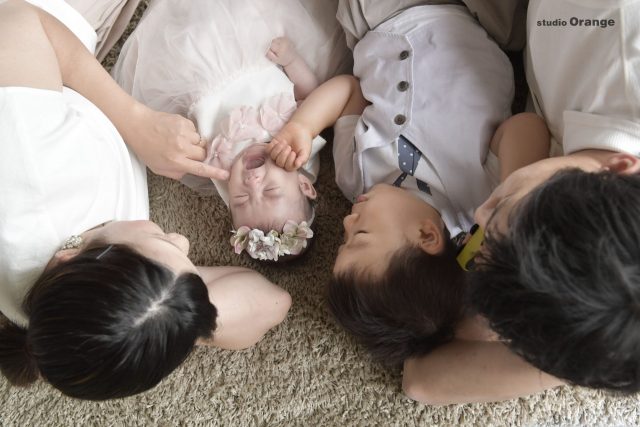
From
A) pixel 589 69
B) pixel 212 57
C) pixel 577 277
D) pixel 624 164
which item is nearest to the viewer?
pixel 577 277

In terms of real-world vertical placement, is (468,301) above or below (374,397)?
above

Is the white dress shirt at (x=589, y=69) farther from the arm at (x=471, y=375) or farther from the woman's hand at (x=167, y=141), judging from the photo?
the woman's hand at (x=167, y=141)

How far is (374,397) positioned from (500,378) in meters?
0.25

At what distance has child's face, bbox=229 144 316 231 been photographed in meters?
0.88

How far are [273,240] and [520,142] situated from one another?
0.41 m

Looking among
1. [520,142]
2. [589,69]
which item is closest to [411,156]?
[520,142]

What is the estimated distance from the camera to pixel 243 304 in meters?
0.92

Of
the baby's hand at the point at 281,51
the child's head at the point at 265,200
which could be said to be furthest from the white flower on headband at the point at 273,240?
the baby's hand at the point at 281,51

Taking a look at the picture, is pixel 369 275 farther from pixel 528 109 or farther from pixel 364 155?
pixel 528 109

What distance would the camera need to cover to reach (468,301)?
62cm

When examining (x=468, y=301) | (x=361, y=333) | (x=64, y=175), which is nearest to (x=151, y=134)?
(x=64, y=175)

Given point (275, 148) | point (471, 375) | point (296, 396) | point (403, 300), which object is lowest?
point (296, 396)

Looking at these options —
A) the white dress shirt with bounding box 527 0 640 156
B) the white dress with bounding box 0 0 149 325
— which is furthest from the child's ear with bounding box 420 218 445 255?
the white dress with bounding box 0 0 149 325

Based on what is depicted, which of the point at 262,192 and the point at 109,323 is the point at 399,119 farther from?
the point at 109,323
